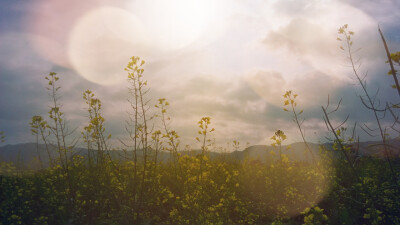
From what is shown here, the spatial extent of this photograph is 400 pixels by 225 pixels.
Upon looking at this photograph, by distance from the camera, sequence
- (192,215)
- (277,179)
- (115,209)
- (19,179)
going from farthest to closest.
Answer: (19,179) → (277,179) → (115,209) → (192,215)

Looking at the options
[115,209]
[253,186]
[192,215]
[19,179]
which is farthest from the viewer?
[19,179]

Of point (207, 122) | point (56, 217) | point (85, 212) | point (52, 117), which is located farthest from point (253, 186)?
point (52, 117)

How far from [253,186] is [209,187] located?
1125 millimetres

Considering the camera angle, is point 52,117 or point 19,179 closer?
point 52,117

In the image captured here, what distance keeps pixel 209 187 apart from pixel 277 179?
1561mm

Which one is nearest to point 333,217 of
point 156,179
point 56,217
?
point 156,179

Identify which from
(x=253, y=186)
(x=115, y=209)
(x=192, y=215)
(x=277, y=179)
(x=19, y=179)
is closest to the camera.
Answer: (x=192, y=215)

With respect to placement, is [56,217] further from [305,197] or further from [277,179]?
[305,197]

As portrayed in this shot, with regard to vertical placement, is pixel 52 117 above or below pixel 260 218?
above

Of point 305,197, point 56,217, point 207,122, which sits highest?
point 207,122

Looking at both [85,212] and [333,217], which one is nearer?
[333,217]

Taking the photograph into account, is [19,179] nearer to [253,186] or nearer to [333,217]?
[253,186]

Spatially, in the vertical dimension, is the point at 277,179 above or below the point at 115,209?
above

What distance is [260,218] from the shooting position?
5.08 m
